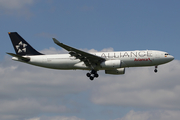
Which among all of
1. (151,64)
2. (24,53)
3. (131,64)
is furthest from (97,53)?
(24,53)

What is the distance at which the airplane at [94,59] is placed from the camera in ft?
145

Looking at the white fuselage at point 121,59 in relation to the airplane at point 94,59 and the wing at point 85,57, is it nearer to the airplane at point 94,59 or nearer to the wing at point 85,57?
the airplane at point 94,59

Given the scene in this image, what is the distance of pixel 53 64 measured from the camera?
156 ft

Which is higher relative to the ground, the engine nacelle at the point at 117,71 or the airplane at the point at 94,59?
the airplane at the point at 94,59

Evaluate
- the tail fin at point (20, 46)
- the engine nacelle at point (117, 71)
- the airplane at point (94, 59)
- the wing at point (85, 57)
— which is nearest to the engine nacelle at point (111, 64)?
the airplane at point (94, 59)

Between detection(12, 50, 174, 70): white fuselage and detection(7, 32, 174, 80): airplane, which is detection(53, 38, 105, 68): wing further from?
Answer: detection(12, 50, 174, 70): white fuselage

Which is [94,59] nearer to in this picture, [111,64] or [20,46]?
[111,64]

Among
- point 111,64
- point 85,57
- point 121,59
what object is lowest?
point 111,64

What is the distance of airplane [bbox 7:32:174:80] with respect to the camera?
4422 centimetres

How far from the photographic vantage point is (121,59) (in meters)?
44.7

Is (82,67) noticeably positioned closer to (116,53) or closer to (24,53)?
(116,53)

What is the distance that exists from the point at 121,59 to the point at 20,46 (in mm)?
18711

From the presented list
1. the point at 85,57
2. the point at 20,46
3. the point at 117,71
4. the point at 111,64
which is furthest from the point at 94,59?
the point at 20,46

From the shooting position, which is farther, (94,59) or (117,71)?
(117,71)
